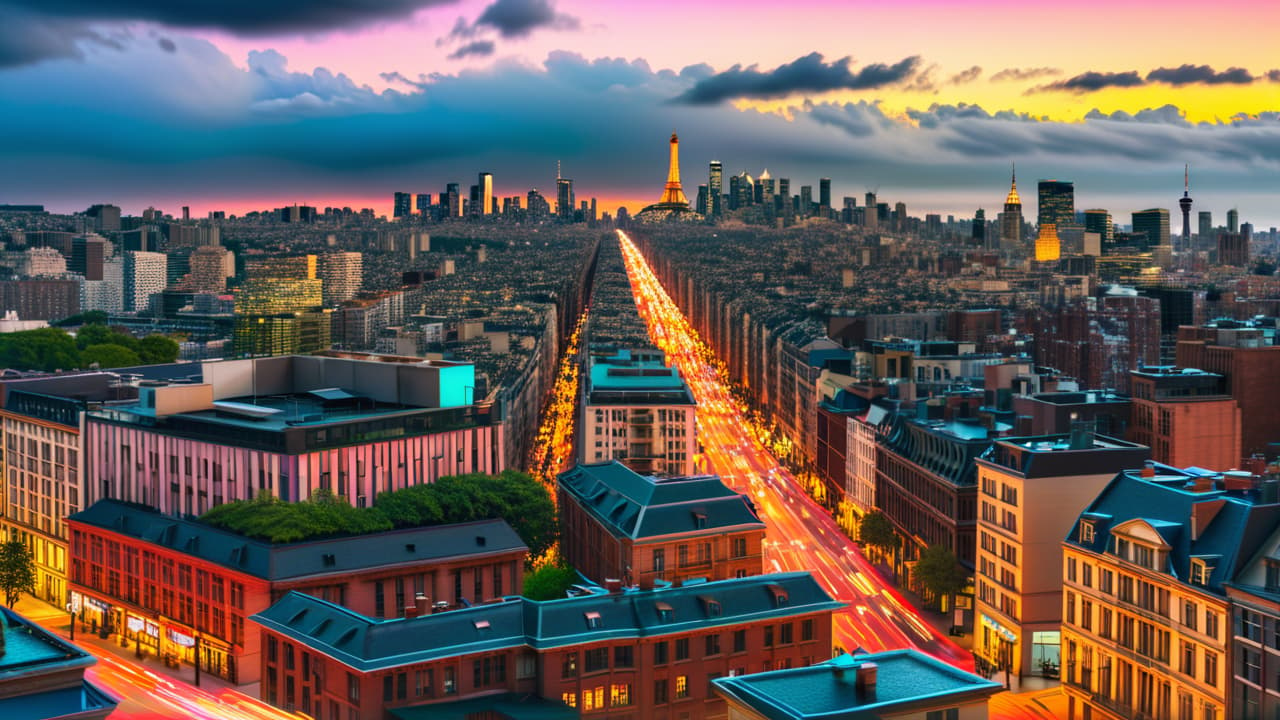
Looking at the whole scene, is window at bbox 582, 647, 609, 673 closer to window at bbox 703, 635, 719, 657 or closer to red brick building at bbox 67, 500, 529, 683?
window at bbox 703, 635, 719, 657

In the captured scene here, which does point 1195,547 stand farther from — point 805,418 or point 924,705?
point 805,418

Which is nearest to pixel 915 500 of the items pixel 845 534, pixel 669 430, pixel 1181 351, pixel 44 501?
pixel 845 534

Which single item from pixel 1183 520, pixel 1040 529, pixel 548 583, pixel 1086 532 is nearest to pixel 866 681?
pixel 1183 520

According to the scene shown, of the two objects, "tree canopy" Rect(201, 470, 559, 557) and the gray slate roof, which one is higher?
"tree canopy" Rect(201, 470, 559, 557)

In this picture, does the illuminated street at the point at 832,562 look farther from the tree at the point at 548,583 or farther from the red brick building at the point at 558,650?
the tree at the point at 548,583

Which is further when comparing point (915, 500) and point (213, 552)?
point (915, 500)

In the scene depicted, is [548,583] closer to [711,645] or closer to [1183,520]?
[711,645]

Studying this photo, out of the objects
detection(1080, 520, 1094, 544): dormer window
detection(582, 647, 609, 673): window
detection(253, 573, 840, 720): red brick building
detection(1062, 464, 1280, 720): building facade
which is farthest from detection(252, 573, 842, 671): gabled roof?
detection(1080, 520, 1094, 544): dormer window
